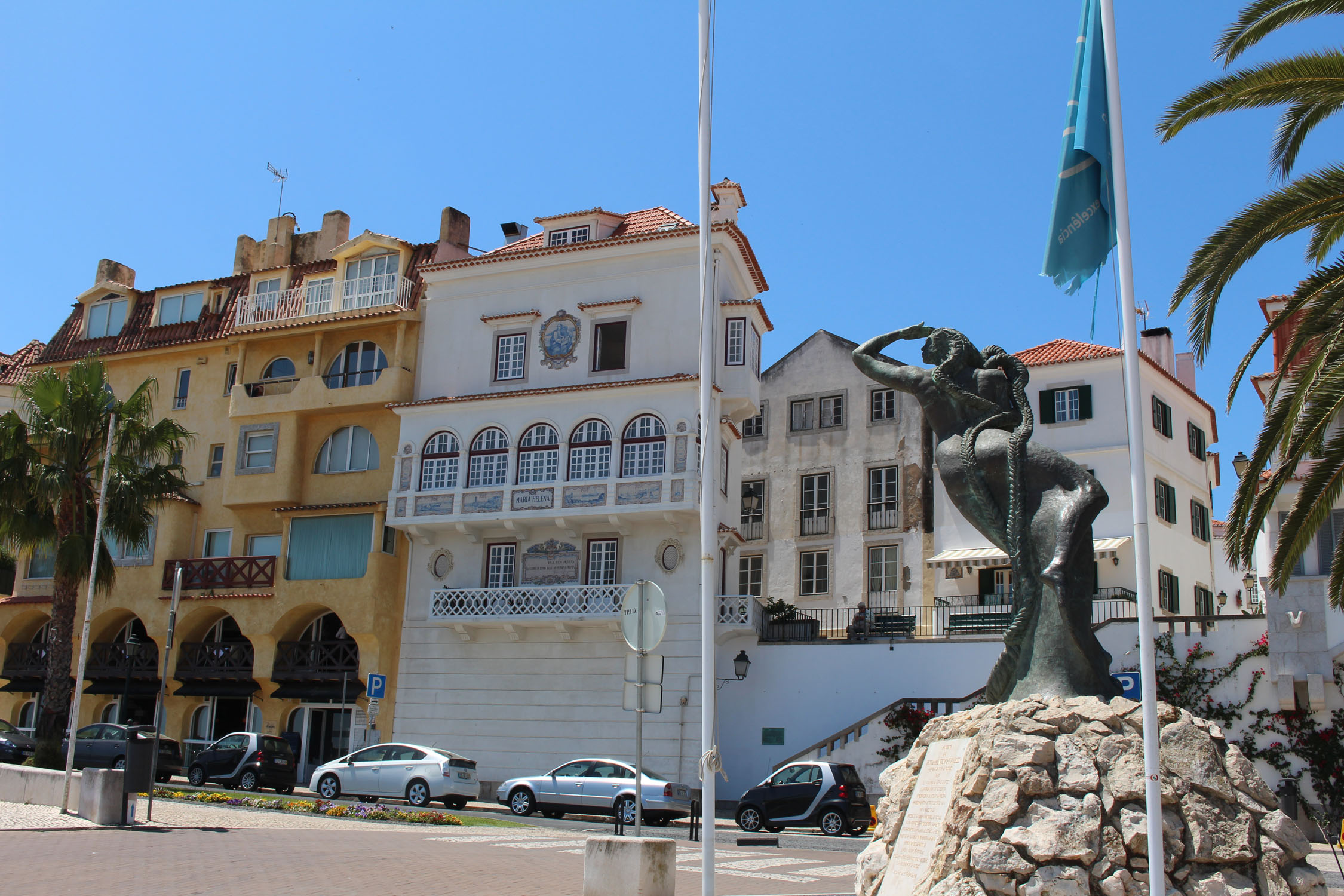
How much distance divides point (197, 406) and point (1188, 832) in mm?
37454

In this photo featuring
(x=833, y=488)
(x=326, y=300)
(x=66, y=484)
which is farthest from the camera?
(x=833, y=488)

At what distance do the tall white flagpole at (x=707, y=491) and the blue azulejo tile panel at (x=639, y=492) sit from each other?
20.5 meters

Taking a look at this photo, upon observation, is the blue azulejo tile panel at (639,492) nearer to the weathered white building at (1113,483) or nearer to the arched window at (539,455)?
the arched window at (539,455)

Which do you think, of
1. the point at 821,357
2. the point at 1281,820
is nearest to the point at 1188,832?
the point at 1281,820

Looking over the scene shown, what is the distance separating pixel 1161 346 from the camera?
138 ft

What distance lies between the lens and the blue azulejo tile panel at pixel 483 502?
33719 millimetres

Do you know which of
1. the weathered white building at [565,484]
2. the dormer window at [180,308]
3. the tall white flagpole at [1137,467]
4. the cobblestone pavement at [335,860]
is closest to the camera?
the tall white flagpole at [1137,467]

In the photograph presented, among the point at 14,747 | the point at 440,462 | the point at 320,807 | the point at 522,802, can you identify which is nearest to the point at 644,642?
the point at 320,807

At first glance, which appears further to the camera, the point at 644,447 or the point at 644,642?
the point at 644,447

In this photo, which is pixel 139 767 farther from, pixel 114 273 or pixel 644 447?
pixel 114 273

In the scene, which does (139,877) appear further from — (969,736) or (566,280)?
(566,280)

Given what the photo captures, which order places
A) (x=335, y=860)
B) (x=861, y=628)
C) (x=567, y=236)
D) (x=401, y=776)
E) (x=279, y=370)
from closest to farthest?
(x=335, y=860) → (x=401, y=776) → (x=861, y=628) → (x=567, y=236) → (x=279, y=370)

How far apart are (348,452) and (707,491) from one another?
29223 mm

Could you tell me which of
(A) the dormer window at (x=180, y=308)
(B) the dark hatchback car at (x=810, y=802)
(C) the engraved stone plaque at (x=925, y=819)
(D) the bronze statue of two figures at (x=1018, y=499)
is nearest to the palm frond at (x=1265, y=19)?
(D) the bronze statue of two figures at (x=1018, y=499)
